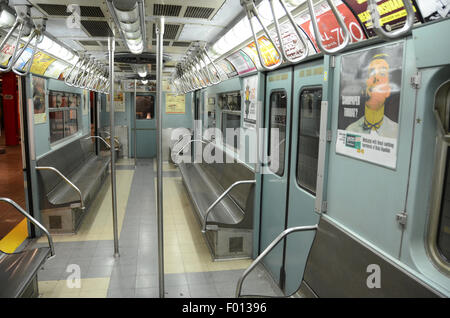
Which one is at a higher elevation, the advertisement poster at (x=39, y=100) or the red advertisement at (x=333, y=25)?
the red advertisement at (x=333, y=25)

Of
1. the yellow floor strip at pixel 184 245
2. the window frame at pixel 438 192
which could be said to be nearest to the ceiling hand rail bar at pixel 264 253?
the window frame at pixel 438 192

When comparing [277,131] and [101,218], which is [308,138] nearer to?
[277,131]

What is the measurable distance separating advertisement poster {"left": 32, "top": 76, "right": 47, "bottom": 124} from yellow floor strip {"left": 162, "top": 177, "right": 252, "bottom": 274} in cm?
264

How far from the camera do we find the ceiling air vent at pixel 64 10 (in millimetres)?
3267

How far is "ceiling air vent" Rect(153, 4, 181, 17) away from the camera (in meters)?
3.22

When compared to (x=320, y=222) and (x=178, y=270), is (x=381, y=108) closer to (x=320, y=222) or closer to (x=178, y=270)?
(x=320, y=222)

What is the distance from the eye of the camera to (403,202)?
1.99 metres

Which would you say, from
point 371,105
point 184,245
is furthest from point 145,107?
point 371,105

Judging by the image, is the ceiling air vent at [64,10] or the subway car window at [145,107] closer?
the ceiling air vent at [64,10]

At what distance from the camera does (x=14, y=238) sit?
5281 mm

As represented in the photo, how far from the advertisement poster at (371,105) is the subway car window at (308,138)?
0.63 meters

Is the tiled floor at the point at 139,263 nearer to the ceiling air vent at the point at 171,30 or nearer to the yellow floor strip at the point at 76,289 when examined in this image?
the yellow floor strip at the point at 76,289

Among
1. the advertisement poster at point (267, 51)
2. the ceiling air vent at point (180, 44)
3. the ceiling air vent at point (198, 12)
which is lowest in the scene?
the advertisement poster at point (267, 51)

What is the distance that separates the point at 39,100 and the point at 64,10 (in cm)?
284
